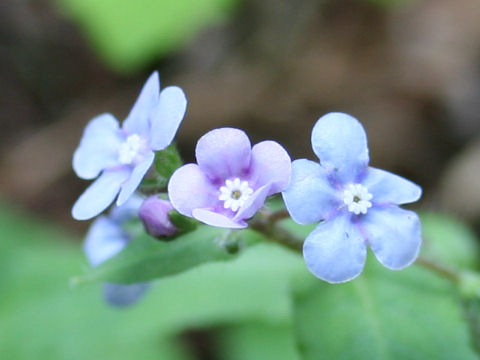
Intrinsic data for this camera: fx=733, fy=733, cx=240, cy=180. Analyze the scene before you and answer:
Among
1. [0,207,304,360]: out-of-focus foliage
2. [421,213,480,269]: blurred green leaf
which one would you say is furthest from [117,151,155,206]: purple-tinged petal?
[421,213,480,269]: blurred green leaf

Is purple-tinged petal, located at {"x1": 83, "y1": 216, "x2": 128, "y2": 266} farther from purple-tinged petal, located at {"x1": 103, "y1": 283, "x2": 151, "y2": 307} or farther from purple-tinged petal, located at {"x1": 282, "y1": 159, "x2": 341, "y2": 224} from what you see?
purple-tinged petal, located at {"x1": 282, "y1": 159, "x2": 341, "y2": 224}

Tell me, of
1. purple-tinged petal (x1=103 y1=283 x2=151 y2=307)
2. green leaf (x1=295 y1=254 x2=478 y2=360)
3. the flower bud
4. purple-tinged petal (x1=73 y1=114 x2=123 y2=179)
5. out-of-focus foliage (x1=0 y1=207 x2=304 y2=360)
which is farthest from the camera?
out-of-focus foliage (x1=0 y1=207 x2=304 y2=360)

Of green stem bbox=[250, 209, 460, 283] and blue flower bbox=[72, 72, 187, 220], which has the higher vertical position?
blue flower bbox=[72, 72, 187, 220]

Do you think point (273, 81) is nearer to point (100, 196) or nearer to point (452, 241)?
point (452, 241)

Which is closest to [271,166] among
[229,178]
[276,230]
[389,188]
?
[229,178]

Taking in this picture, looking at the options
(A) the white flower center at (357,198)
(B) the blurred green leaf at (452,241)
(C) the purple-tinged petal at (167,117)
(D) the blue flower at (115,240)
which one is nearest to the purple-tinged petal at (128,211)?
(D) the blue flower at (115,240)

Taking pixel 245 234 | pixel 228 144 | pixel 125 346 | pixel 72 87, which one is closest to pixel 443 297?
pixel 245 234
